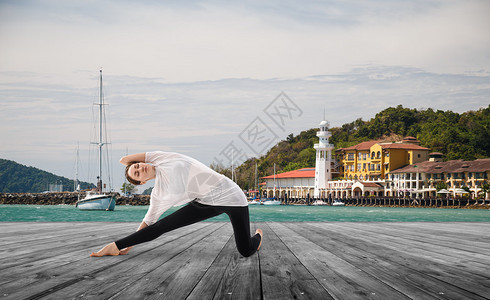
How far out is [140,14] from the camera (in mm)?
19719

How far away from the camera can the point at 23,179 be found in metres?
148

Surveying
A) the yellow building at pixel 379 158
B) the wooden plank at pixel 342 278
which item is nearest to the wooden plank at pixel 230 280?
the wooden plank at pixel 342 278

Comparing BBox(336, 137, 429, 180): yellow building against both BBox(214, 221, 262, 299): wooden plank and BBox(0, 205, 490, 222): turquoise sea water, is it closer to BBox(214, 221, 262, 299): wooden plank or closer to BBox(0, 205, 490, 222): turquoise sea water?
BBox(0, 205, 490, 222): turquoise sea water

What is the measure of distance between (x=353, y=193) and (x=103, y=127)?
50.5m

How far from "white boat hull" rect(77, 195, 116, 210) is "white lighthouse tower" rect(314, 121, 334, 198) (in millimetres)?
41675

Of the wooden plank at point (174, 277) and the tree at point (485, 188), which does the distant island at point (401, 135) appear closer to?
the tree at point (485, 188)

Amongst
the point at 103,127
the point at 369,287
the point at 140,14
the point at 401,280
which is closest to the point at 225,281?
the point at 369,287

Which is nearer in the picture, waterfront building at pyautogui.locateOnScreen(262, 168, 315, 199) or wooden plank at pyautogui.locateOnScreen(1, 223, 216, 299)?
wooden plank at pyautogui.locateOnScreen(1, 223, 216, 299)

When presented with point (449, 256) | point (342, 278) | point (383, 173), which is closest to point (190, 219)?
point (342, 278)

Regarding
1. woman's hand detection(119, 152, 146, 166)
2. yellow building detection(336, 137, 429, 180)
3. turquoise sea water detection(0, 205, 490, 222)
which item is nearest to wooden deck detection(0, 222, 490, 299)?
woman's hand detection(119, 152, 146, 166)

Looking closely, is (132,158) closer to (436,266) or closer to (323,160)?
(436,266)

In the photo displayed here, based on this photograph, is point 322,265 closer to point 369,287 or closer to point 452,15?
point 369,287

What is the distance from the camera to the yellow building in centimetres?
7631

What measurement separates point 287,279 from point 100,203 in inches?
1875
